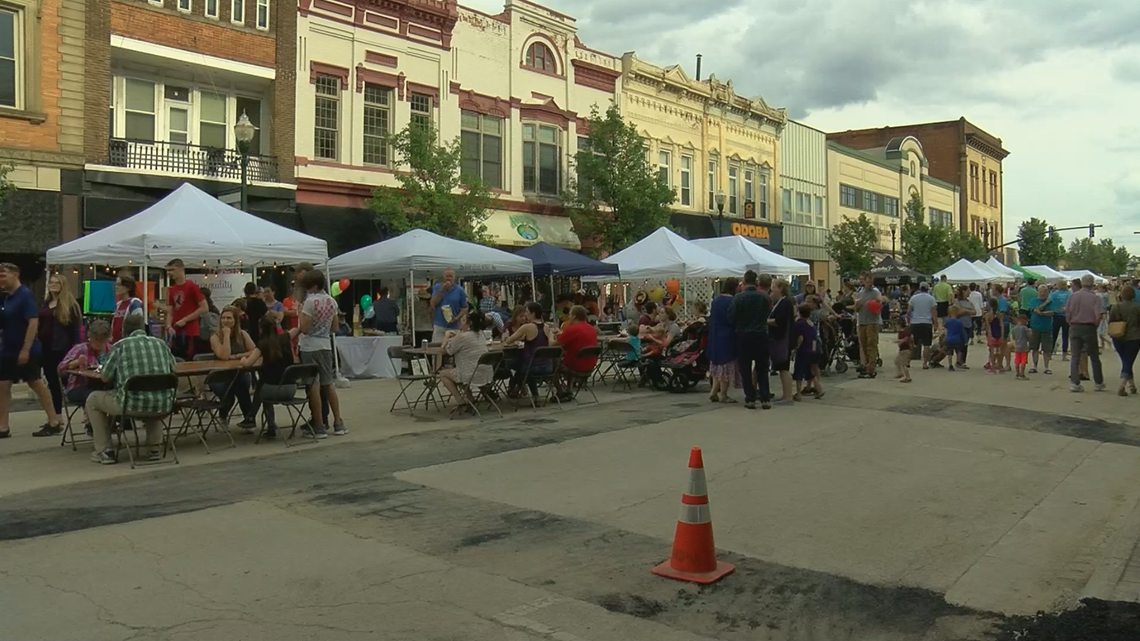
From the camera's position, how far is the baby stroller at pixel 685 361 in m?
14.2

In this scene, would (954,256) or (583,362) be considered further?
(954,256)

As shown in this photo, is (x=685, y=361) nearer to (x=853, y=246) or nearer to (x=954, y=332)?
(x=954, y=332)

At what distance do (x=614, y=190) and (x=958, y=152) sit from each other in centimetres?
5215

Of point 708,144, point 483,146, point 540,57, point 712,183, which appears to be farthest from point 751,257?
point 712,183

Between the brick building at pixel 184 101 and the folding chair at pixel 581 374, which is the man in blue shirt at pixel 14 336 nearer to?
the folding chair at pixel 581 374

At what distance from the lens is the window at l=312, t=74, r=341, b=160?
75.4ft

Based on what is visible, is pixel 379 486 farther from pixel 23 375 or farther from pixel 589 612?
pixel 23 375

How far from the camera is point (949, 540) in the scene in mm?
6133

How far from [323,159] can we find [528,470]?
16.8 metres

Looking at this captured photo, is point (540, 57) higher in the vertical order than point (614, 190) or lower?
higher

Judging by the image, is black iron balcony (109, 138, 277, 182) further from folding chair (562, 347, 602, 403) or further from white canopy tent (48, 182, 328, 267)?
folding chair (562, 347, 602, 403)

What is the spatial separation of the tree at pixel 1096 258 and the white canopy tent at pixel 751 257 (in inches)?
4426

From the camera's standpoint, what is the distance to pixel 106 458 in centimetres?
840

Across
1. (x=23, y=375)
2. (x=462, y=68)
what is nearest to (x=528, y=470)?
(x=23, y=375)
